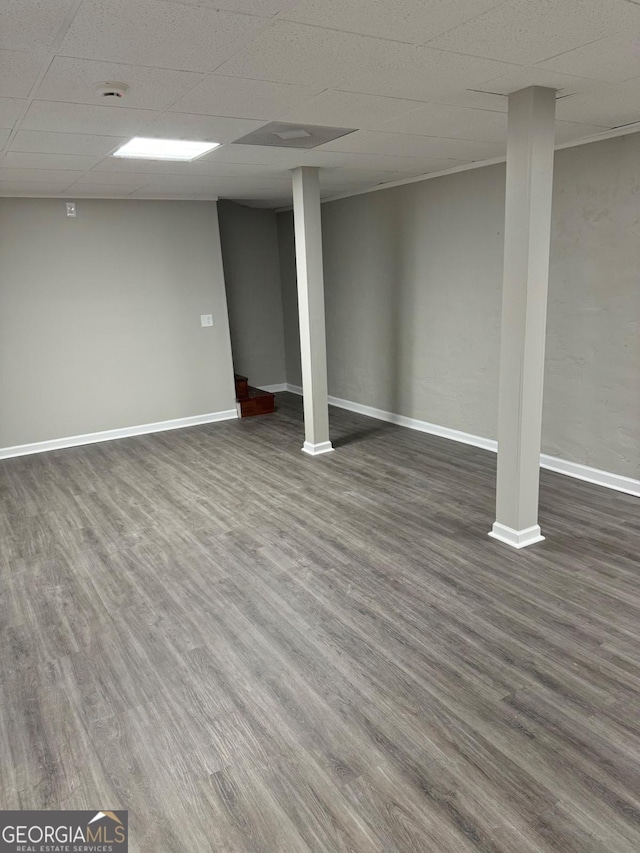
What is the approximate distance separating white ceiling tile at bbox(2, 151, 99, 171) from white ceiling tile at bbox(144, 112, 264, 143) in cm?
85

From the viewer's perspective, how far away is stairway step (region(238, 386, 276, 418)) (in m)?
7.22

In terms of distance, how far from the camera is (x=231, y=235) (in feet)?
25.8

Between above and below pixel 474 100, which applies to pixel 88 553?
below

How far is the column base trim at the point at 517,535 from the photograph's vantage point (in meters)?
3.66

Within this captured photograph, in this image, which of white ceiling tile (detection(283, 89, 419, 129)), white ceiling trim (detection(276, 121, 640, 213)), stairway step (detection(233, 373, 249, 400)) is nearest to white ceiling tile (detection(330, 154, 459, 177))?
white ceiling trim (detection(276, 121, 640, 213))

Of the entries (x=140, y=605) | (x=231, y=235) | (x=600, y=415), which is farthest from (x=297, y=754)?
(x=231, y=235)

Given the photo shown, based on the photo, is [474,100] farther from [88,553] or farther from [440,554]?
[88,553]

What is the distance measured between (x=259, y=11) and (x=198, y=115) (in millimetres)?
1292

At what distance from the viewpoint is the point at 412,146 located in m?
4.25

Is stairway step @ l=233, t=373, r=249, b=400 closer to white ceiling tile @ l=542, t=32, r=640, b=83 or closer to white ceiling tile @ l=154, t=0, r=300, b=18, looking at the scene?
white ceiling tile @ l=542, t=32, r=640, b=83

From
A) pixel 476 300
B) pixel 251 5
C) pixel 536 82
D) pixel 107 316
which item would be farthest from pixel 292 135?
pixel 107 316

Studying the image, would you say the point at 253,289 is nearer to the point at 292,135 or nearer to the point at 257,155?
the point at 257,155

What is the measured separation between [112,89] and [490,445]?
4.11 meters

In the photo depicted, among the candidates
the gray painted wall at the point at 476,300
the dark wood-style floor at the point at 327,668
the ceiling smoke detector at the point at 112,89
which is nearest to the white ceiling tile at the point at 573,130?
the gray painted wall at the point at 476,300
